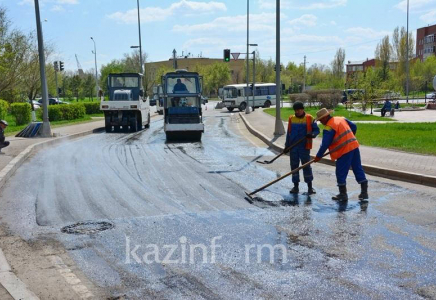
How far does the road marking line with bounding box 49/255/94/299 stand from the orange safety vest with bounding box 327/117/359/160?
4668 millimetres

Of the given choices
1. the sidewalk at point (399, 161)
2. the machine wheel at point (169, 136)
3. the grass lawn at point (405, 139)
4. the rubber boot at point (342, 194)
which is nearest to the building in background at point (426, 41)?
the grass lawn at point (405, 139)

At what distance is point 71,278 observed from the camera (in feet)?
16.3

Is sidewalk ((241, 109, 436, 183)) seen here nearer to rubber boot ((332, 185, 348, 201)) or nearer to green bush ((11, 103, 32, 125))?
rubber boot ((332, 185, 348, 201))

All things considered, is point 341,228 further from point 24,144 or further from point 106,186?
point 24,144

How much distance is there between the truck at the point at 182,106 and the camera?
18844 mm

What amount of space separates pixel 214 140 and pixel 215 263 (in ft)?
46.4

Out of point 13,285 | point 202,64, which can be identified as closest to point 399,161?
point 13,285

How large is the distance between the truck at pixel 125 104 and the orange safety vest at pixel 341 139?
17372mm

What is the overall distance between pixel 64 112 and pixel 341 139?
83.4ft

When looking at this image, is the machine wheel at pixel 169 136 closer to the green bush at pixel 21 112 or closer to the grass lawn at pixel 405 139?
the grass lawn at pixel 405 139

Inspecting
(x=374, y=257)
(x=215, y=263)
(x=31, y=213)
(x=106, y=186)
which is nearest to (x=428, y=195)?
(x=374, y=257)

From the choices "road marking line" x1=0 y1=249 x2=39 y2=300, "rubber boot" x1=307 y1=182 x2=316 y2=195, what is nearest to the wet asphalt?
"rubber boot" x1=307 y1=182 x2=316 y2=195

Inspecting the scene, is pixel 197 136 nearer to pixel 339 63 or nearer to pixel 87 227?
pixel 87 227

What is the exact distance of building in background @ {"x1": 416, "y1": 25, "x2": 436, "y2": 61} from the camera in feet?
362
